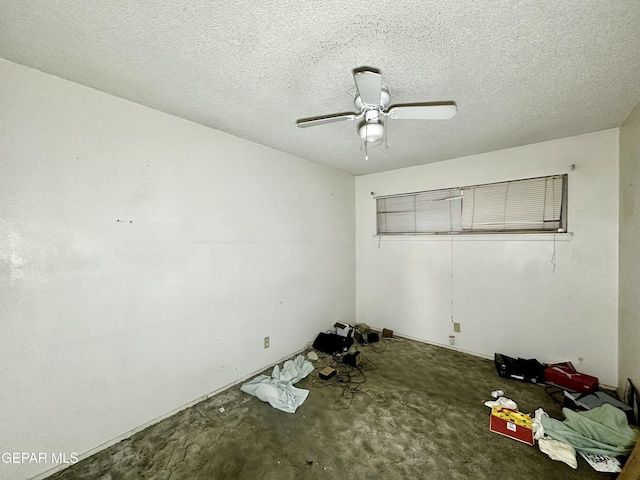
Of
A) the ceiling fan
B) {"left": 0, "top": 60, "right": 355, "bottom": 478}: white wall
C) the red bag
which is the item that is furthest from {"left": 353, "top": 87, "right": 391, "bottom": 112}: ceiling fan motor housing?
the red bag

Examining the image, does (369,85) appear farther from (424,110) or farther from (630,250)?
(630,250)

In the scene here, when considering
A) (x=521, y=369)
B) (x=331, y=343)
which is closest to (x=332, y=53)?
(x=331, y=343)

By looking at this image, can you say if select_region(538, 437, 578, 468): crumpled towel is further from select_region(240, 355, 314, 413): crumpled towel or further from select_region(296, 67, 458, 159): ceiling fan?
select_region(296, 67, 458, 159): ceiling fan

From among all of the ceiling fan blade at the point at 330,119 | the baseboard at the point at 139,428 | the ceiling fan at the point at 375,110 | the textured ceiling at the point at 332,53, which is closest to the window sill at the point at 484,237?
the textured ceiling at the point at 332,53

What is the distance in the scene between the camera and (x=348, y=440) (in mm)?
1842

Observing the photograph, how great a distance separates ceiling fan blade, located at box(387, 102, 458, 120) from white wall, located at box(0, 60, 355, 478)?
1.71 meters

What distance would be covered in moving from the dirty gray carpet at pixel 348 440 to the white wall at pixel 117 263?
293 mm

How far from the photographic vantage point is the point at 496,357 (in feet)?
9.12

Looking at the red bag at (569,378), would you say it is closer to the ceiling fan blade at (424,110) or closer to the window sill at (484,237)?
the window sill at (484,237)

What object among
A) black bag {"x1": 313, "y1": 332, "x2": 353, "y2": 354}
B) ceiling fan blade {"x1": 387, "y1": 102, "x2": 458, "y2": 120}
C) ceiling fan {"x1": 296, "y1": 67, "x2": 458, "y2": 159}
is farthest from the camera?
black bag {"x1": 313, "y1": 332, "x2": 353, "y2": 354}

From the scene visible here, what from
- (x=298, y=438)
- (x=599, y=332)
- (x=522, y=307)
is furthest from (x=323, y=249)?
(x=599, y=332)

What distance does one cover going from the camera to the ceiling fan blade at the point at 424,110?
4.84 ft

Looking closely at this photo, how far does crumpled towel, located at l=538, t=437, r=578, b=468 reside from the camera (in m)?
1.63

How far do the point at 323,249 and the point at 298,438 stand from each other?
2219mm
